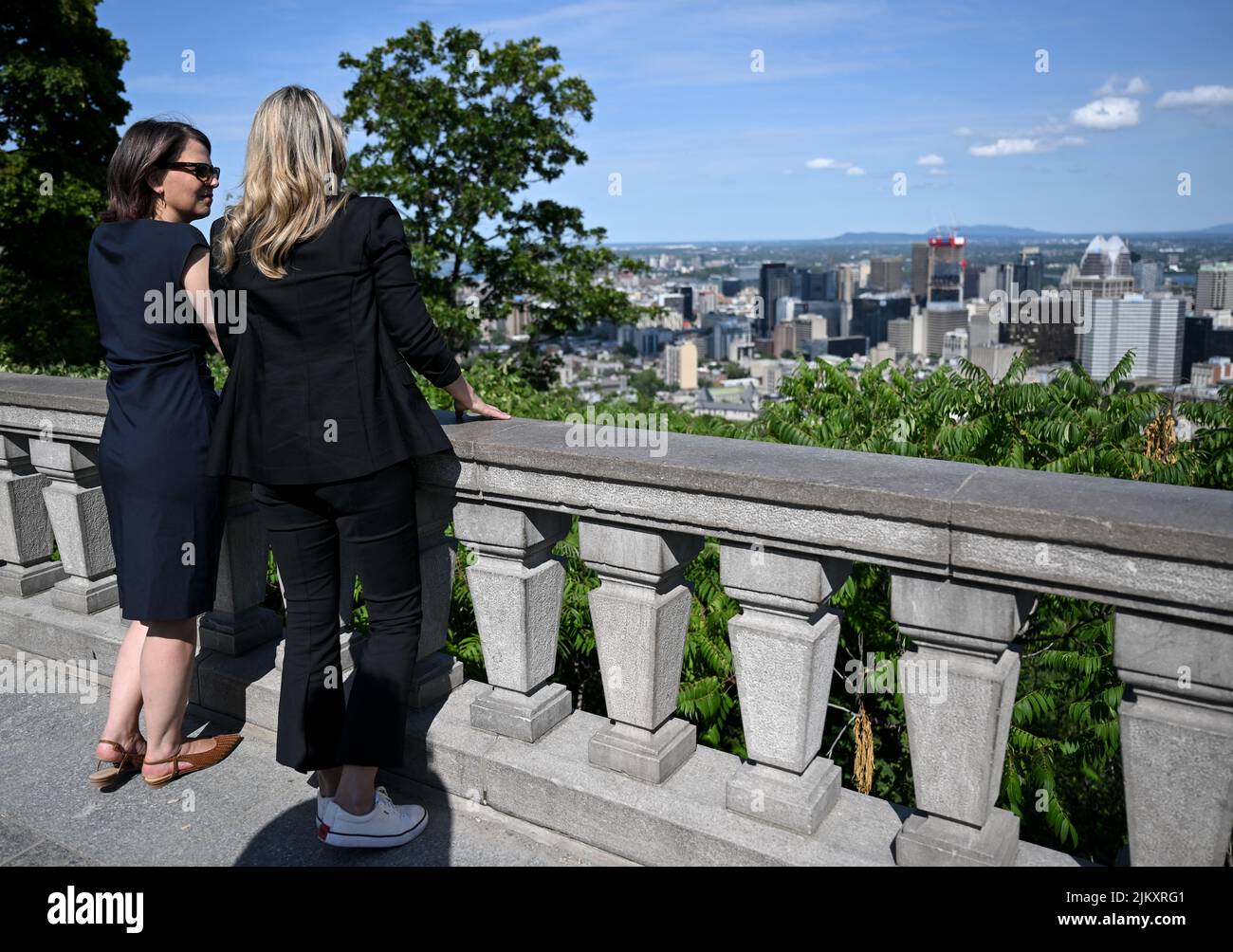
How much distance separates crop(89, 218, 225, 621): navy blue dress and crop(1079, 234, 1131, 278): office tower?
2277 cm

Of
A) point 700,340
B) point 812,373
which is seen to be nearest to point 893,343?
point 700,340

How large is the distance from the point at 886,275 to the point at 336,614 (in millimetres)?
69587

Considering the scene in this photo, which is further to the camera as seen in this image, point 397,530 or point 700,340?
point 700,340

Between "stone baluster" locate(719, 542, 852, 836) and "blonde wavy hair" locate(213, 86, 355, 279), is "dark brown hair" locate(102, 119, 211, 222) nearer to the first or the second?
"blonde wavy hair" locate(213, 86, 355, 279)

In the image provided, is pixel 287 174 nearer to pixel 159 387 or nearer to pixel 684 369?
pixel 159 387

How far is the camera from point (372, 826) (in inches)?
110

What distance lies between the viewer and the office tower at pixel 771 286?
4977 centimetres

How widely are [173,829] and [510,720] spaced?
1017 millimetres

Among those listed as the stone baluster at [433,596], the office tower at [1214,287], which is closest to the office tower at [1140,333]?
the office tower at [1214,287]

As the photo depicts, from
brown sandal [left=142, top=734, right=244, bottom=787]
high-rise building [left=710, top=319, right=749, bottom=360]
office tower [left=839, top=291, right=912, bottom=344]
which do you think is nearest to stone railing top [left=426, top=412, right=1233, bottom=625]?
brown sandal [left=142, top=734, right=244, bottom=787]

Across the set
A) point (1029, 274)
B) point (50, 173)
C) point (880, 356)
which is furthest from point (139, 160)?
point (1029, 274)

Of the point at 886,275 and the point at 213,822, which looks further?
the point at 886,275
